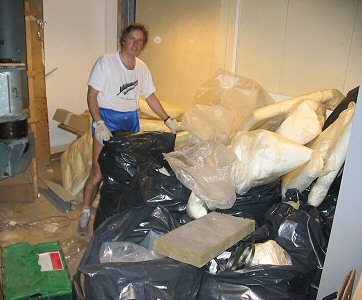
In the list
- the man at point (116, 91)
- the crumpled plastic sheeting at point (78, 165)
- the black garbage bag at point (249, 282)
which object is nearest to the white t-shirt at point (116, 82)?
the man at point (116, 91)

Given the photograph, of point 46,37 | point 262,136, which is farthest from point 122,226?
point 46,37

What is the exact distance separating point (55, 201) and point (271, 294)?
2209 millimetres

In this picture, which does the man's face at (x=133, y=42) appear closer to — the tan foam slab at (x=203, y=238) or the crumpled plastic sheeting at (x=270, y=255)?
the tan foam slab at (x=203, y=238)

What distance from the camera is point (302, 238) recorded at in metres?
1.45

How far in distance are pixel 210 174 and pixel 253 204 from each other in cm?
25

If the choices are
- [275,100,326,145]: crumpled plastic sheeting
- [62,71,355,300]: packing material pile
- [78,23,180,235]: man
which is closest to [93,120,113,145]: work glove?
[78,23,180,235]: man

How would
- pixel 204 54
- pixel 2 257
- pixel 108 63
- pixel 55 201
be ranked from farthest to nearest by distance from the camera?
pixel 204 54, pixel 55 201, pixel 108 63, pixel 2 257

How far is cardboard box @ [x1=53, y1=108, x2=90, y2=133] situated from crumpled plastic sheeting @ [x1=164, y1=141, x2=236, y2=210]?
1.95 metres

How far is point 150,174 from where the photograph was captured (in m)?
1.83

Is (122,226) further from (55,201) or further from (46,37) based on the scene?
(46,37)

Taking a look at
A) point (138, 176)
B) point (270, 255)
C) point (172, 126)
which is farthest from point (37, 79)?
point (270, 255)

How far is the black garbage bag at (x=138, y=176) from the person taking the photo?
175 centimetres

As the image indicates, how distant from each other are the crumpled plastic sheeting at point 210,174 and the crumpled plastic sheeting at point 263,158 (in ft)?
0.15

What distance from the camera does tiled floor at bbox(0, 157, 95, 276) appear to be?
7.92 ft
